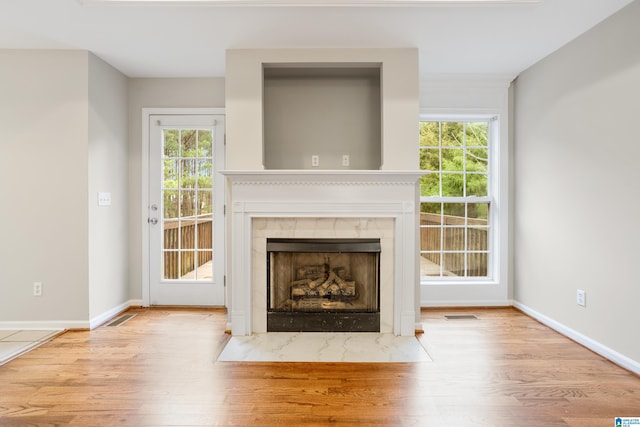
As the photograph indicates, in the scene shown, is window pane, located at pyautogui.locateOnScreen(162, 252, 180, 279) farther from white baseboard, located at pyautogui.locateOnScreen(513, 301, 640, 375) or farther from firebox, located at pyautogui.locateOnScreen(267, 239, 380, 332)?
white baseboard, located at pyautogui.locateOnScreen(513, 301, 640, 375)

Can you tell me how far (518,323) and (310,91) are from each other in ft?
9.58

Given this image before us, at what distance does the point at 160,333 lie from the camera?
3.22 metres

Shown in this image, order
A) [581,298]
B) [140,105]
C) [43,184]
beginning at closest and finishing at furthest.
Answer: [581,298] → [43,184] → [140,105]

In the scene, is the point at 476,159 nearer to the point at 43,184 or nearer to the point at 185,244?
the point at 185,244

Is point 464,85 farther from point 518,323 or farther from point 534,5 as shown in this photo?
point 518,323

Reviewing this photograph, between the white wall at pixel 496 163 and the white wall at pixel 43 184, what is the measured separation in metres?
3.31

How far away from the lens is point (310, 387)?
226 centimetres

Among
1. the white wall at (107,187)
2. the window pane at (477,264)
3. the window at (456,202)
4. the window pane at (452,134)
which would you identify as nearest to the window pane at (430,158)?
the window at (456,202)

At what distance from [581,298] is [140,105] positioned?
452 cm

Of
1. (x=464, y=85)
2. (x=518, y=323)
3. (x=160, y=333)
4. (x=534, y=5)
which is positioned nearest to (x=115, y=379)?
(x=160, y=333)

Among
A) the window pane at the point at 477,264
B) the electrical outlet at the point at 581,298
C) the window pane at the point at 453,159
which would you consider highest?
the window pane at the point at 453,159

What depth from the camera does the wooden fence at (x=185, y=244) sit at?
4.07m

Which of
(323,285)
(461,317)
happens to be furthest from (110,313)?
(461,317)

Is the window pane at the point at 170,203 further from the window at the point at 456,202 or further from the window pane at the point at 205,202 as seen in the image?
the window at the point at 456,202
